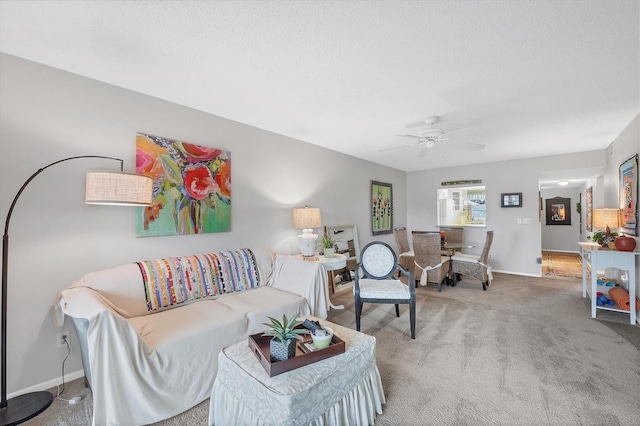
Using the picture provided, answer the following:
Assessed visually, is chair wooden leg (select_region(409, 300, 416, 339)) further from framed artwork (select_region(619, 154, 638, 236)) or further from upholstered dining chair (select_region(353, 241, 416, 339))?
framed artwork (select_region(619, 154, 638, 236))

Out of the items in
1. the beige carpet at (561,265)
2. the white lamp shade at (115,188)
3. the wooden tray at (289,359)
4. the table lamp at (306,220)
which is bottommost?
the beige carpet at (561,265)

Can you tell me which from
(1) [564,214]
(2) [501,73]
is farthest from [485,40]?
(1) [564,214]

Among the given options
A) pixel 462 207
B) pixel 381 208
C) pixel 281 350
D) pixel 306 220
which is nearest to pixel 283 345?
pixel 281 350

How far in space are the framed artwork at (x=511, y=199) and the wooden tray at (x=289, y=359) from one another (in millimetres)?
5660

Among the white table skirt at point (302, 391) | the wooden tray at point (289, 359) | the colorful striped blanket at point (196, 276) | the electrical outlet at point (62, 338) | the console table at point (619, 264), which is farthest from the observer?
the console table at point (619, 264)

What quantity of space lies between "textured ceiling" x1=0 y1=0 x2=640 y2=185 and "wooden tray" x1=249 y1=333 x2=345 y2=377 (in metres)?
1.88

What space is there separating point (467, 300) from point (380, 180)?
116 inches

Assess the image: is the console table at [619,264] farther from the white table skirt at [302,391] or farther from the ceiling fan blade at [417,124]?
the white table skirt at [302,391]

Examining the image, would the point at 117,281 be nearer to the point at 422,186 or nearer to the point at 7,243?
the point at 7,243

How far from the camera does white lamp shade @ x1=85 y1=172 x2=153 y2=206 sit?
1983 millimetres

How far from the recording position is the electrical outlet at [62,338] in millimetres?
2121

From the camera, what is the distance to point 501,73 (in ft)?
7.32

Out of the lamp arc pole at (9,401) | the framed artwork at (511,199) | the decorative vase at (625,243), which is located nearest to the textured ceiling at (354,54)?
the lamp arc pole at (9,401)

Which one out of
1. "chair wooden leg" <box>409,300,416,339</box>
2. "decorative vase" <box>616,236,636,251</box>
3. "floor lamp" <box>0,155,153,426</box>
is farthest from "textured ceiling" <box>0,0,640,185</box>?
"chair wooden leg" <box>409,300,416,339</box>
